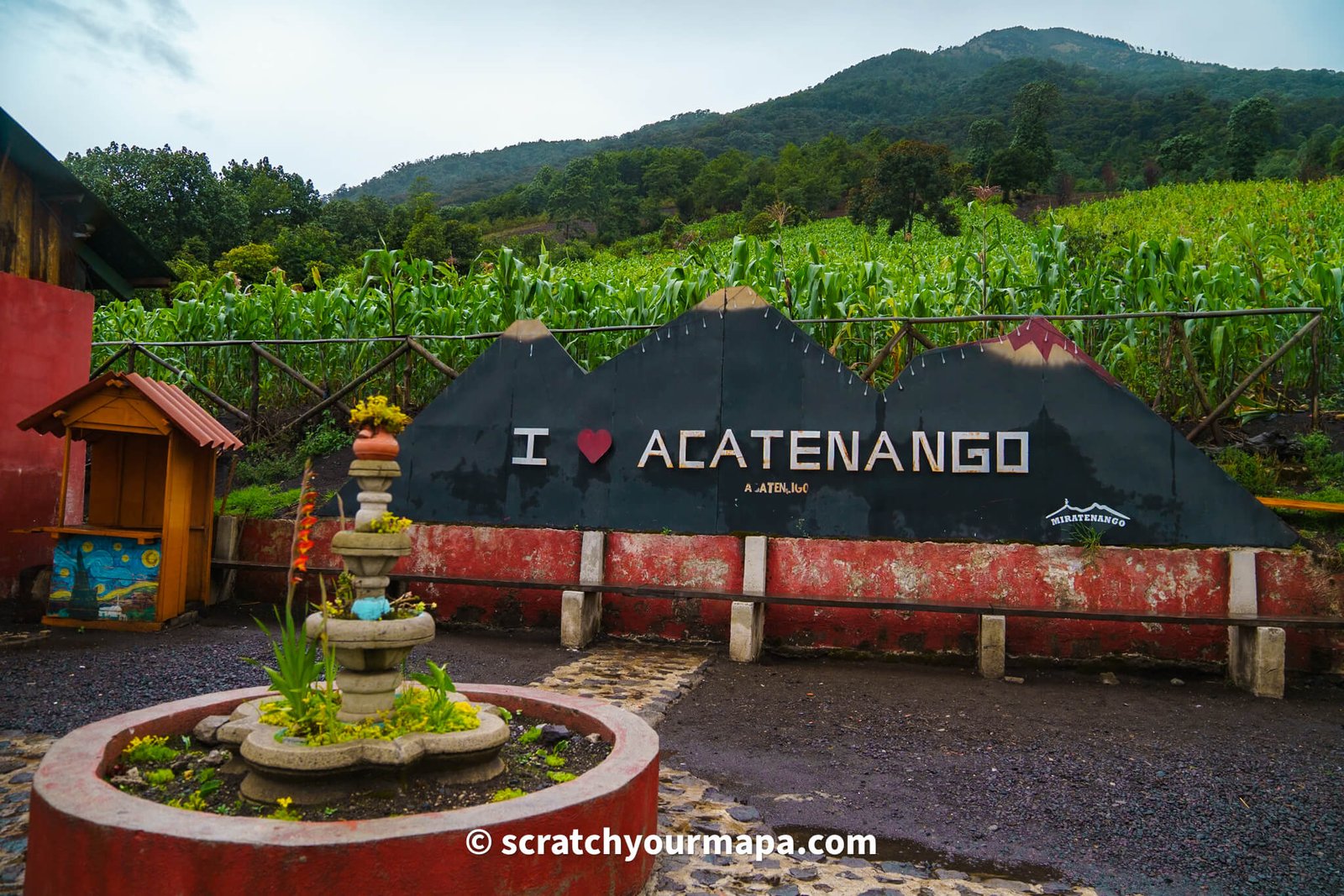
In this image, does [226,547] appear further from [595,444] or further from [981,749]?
[981,749]

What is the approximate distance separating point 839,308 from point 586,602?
166 inches

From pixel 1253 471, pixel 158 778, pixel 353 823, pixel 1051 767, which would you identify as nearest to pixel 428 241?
pixel 1253 471

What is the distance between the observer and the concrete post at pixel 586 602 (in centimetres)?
772

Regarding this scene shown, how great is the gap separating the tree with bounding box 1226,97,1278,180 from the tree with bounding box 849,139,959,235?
20.0m

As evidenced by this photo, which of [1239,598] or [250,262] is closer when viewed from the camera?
[1239,598]

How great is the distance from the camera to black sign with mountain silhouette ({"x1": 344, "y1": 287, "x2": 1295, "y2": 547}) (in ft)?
23.7

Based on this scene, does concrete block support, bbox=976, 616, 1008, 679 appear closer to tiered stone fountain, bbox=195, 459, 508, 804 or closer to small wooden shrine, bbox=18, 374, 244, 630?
tiered stone fountain, bbox=195, 459, 508, 804

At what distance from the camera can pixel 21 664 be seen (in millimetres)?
6426

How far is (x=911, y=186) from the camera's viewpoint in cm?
4053

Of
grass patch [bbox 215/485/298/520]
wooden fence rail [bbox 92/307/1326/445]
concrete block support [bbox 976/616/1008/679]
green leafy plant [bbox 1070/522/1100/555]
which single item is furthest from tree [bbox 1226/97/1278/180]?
grass patch [bbox 215/485/298/520]

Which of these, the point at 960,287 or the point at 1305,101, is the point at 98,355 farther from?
the point at 1305,101

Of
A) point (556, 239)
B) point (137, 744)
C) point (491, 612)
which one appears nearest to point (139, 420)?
point (491, 612)

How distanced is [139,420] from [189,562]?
4.60ft

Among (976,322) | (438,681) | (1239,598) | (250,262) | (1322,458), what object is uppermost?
(250,262)
